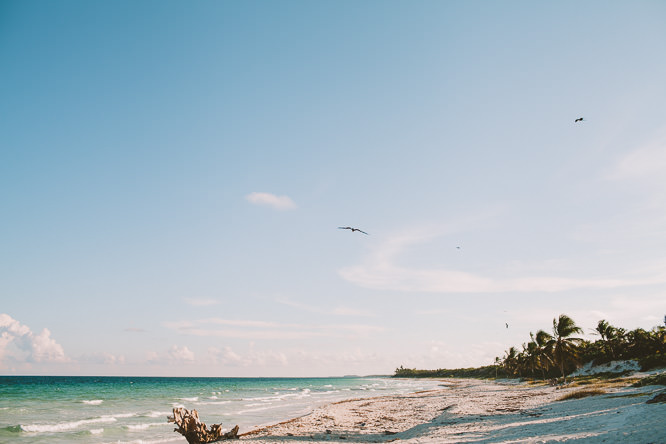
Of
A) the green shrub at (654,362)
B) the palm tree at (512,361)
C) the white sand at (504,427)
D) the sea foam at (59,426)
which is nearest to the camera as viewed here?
the white sand at (504,427)

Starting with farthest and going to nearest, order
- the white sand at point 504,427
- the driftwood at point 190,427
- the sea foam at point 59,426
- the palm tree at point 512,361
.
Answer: the palm tree at point 512,361, the sea foam at point 59,426, the driftwood at point 190,427, the white sand at point 504,427

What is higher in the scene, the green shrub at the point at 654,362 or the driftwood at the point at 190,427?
the driftwood at the point at 190,427

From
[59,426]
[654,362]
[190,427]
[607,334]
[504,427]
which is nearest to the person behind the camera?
[504,427]

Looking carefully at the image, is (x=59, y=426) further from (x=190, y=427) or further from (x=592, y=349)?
(x=592, y=349)

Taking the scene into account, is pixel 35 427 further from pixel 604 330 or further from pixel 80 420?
pixel 604 330

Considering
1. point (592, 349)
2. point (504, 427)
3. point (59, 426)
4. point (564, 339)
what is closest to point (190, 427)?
point (504, 427)

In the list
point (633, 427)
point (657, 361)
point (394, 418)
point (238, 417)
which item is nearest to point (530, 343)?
point (657, 361)

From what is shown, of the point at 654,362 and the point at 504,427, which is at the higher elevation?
the point at 504,427

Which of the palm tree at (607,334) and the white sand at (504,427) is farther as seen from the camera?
the palm tree at (607,334)

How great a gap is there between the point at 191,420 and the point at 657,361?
53.0 m

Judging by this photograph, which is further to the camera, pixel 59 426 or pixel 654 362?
pixel 654 362

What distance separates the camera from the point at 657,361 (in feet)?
142

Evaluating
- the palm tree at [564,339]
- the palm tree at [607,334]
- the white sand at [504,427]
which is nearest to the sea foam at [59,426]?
the white sand at [504,427]

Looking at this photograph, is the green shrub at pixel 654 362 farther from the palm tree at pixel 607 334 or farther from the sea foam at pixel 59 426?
the sea foam at pixel 59 426
